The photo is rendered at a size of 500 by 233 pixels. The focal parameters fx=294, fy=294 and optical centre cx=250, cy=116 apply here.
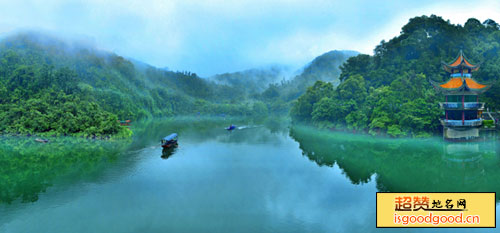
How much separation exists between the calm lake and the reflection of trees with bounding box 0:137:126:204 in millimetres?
79

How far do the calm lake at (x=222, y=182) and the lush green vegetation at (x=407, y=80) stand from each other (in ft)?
10.2

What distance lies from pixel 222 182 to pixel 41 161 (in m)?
14.5

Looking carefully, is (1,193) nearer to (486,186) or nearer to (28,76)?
(486,186)

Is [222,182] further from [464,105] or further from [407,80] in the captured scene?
[407,80]

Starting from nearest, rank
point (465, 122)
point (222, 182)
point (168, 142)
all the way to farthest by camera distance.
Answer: point (222, 182) < point (465, 122) < point (168, 142)

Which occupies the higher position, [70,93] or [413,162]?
[70,93]

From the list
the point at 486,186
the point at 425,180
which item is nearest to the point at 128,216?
the point at 425,180

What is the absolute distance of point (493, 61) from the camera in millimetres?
32562

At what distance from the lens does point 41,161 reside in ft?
71.6

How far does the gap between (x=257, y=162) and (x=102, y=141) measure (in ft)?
56.4

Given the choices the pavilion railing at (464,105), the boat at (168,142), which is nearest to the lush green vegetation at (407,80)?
the pavilion railing at (464,105)

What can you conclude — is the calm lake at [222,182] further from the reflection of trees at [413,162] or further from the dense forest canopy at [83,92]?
the dense forest canopy at [83,92]

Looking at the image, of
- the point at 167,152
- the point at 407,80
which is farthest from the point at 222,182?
the point at 407,80

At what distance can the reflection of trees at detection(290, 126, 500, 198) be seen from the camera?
16406 mm
